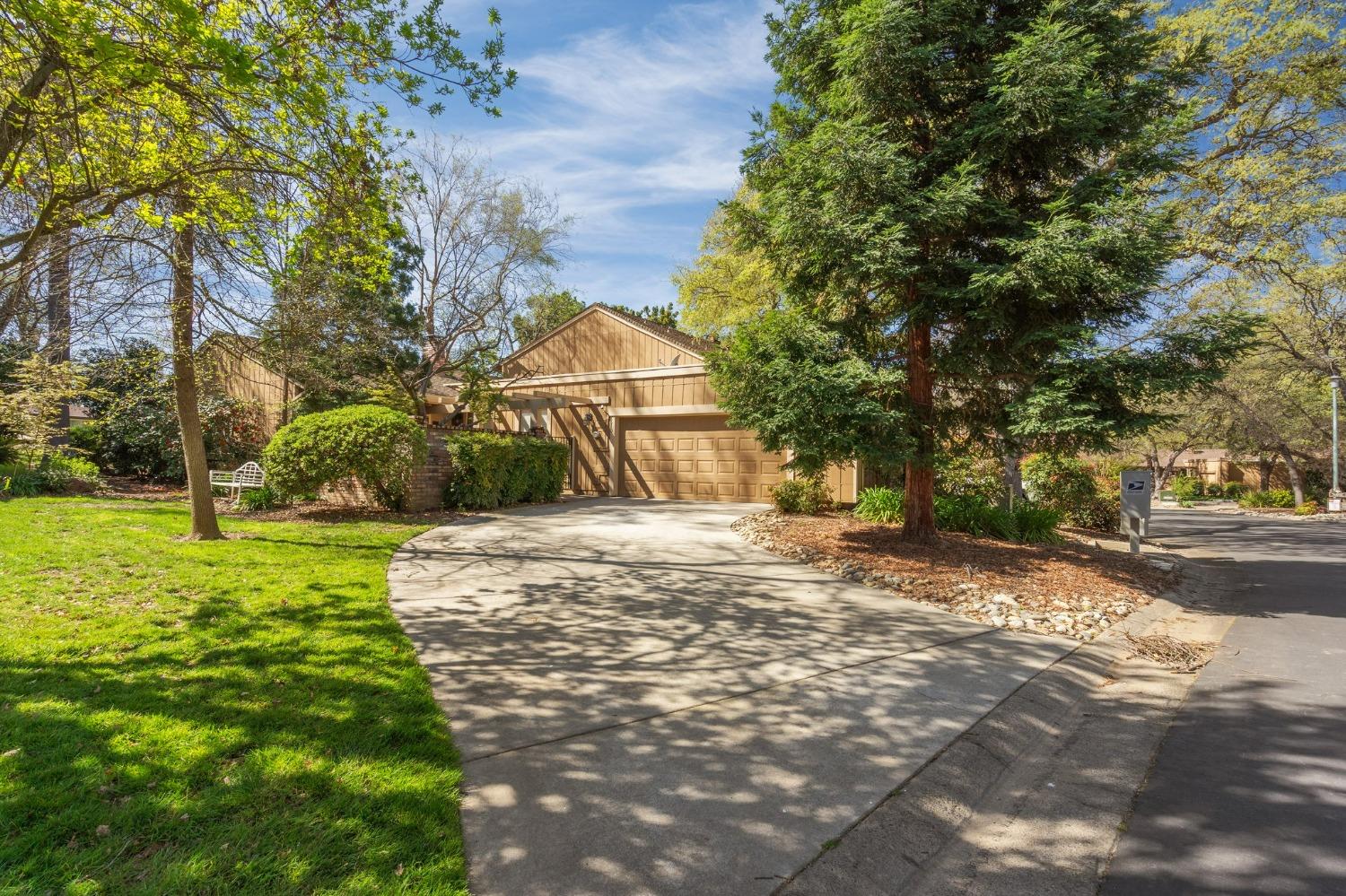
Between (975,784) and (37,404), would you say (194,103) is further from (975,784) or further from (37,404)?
(37,404)

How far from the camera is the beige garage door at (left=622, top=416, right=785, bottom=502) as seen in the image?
47.4 feet

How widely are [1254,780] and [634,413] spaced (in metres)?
13.8

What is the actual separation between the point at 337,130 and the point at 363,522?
634 centimetres

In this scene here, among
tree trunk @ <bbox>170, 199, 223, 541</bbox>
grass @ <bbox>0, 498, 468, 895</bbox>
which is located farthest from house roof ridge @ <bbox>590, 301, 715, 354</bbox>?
grass @ <bbox>0, 498, 468, 895</bbox>

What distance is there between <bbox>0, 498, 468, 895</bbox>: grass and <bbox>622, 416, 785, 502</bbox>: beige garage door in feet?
33.5

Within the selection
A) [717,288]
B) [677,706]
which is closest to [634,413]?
[717,288]

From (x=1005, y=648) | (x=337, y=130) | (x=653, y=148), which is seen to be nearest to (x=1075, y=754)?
(x=1005, y=648)

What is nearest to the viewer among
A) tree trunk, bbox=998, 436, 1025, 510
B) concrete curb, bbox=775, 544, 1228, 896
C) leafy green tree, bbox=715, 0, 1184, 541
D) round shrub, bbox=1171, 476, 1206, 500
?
concrete curb, bbox=775, 544, 1228, 896

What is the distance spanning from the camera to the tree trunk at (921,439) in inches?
305

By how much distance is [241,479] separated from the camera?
1248cm

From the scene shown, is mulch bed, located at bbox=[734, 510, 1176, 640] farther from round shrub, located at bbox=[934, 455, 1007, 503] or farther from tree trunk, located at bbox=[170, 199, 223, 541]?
tree trunk, located at bbox=[170, 199, 223, 541]

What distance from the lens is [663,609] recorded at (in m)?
5.34

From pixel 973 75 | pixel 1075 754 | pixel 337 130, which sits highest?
pixel 973 75

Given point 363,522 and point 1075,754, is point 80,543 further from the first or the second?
point 1075,754
